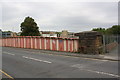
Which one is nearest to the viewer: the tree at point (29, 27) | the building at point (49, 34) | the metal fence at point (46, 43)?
the metal fence at point (46, 43)

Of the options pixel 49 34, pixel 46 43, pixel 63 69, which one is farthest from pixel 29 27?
pixel 63 69

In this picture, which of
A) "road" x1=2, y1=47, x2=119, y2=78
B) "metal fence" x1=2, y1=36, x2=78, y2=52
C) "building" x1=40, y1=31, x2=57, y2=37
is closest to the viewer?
"road" x1=2, y1=47, x2=119, y2=78

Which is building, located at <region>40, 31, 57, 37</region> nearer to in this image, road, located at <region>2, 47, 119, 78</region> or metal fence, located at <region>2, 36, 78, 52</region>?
metal fence, located at <region>2, 36, 78, 52</region>

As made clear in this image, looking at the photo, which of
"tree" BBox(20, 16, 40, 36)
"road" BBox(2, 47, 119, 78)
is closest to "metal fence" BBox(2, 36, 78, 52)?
"road" BBox(2, 47, 119, 78)

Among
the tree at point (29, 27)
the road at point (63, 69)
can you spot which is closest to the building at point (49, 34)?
the tree at point (29, 27)

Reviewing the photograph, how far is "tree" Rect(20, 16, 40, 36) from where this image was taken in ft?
178

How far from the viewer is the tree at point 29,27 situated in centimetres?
5425

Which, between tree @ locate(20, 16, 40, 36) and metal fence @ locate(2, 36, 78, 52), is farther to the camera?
tree @ locate(20, 16, 40, 36)

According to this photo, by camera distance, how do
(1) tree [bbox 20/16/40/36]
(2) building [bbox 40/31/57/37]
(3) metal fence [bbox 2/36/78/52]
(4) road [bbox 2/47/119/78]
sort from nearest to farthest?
1. (4) road [bbox 2/47/119/78]
2. (3) metal fence [bbox 2/36/78/52]
3. (2) building [bbox 40/31/57/37]
4. (1) tree [bbox 20/16/40/36]

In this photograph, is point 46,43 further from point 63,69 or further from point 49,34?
point 49,34

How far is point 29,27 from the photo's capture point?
5453cm

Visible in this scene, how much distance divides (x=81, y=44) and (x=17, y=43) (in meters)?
17.4

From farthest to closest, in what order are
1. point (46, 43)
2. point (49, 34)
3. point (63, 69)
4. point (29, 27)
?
1. point (29, 27)
2. point (49, 34)
3. point (46, 43)
4. point (63, 69)

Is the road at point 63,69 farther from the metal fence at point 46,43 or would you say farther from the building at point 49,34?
the building at point 49,34
